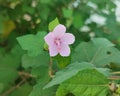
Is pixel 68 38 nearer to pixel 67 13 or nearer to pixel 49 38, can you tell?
pixel 49 38

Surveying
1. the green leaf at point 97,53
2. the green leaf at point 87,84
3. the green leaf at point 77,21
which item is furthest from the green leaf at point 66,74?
the green leaf at point 77,21

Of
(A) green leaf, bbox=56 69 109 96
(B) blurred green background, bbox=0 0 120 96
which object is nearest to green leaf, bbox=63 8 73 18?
(B) blurred green background, bbox=0 0 120 96

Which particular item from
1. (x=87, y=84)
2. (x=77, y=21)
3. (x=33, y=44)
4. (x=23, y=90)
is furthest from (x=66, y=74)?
(x=77, y=21)

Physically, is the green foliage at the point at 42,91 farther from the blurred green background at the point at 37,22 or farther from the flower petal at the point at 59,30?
the blurred green background at the point at 37,22

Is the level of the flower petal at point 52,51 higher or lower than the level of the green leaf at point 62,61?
higher

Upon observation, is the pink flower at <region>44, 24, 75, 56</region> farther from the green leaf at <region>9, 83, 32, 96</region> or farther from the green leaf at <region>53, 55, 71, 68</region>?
the green leaf at <region>9, 83, 32, 96</region>

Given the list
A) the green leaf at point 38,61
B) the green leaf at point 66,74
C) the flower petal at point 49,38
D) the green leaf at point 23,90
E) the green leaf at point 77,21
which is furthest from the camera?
the green leaf at point 77,21

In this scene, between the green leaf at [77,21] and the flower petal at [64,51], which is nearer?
the flower petal at [64,51]
